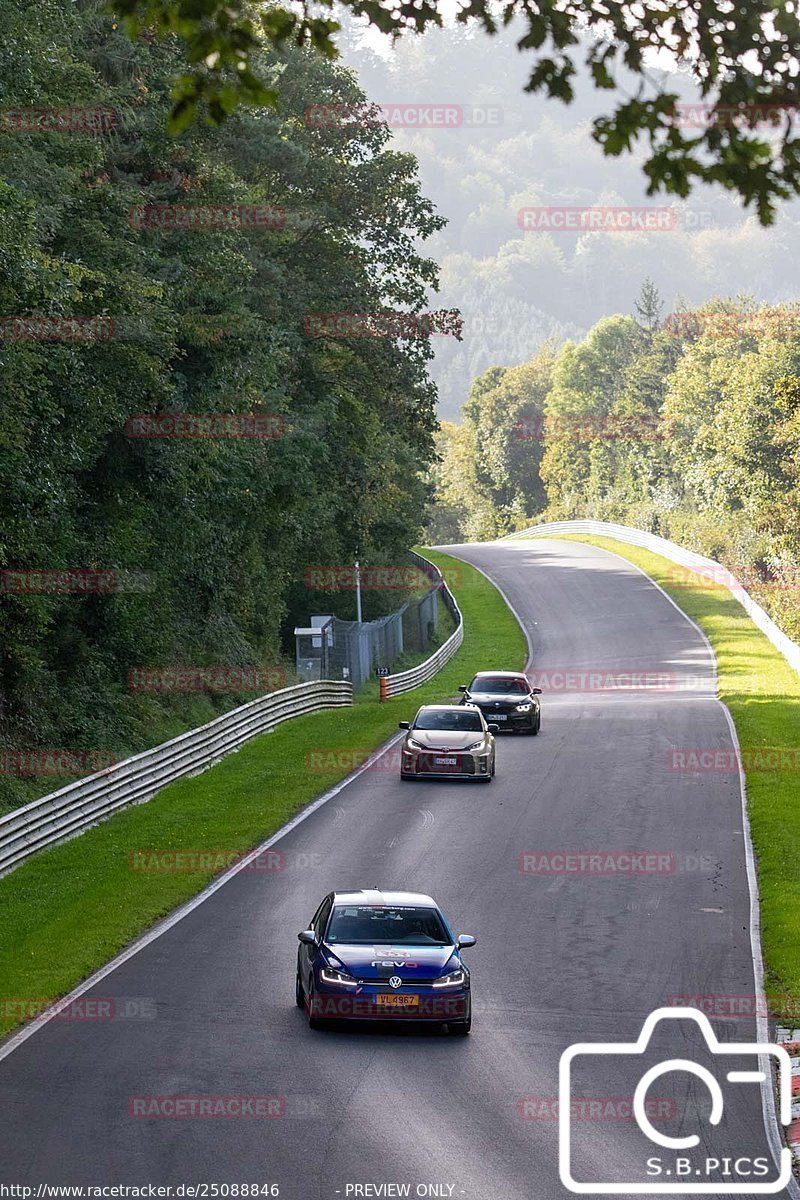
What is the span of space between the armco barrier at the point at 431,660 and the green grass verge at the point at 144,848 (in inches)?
192

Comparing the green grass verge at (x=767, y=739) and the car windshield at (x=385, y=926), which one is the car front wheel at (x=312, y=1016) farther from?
the green grass verge at (x=767, y=739)

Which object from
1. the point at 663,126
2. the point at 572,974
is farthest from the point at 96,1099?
the point at 663,126

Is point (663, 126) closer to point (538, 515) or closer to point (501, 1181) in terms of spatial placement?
point (501, 1181)

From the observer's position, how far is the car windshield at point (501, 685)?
39188 millimetres

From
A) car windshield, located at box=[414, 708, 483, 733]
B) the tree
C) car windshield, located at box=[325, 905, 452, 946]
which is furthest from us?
the tree

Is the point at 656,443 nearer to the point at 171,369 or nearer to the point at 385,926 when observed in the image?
the point at 171,369

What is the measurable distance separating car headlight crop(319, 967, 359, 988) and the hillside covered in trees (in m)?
40.1

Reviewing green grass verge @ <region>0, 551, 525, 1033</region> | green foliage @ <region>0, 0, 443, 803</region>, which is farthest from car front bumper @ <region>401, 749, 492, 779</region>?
green foliage @ <region>0, 0, 443, 803</region>

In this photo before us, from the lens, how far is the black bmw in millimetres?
38188

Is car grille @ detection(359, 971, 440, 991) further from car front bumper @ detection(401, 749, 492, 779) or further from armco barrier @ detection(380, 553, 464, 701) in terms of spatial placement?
armco barrier @ detection(380, 553, 464, 701)

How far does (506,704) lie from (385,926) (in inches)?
898

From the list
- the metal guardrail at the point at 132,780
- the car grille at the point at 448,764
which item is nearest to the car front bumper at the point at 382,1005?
the metal guardrail at the point at 132,780

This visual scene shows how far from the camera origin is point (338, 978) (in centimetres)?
1470

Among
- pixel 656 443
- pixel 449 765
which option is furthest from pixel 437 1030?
pixel 656 443
